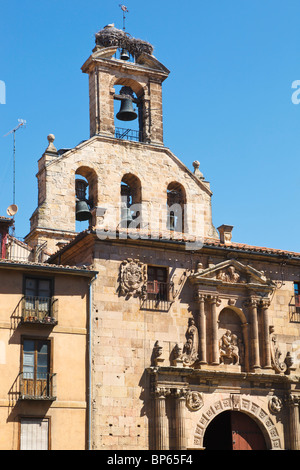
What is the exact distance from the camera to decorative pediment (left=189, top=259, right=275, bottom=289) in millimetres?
41750

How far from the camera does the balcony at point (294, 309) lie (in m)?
43.8

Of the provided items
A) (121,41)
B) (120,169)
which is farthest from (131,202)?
(121,41)

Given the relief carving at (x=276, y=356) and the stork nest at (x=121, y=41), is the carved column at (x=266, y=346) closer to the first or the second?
the relief carving at (x=276, y=356)

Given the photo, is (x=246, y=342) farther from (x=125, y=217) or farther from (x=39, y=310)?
(x=125, y=217)

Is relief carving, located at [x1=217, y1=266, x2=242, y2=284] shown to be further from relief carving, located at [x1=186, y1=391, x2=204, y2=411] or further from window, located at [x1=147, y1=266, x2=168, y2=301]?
relief carving, located at [x1=186, y1=391, x2=204, y2=411]

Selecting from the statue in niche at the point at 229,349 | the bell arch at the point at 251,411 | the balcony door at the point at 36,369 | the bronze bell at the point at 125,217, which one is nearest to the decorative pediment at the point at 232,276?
the statue in niche at the point at 229,349

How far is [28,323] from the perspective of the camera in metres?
37.5

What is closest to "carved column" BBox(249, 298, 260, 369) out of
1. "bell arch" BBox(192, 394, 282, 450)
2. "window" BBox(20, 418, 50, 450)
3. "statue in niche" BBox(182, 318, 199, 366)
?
"bell arch" BBox(192, 394, 282, 450)

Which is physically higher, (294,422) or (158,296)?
(158,296)

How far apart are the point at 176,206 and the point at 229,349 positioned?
1259 cm

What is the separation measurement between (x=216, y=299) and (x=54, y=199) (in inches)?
429

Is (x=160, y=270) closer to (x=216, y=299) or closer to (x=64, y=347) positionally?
(x=216, y=299)

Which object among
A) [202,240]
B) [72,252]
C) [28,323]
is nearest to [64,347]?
[28,323]

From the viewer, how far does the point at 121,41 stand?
52938 millimetres
